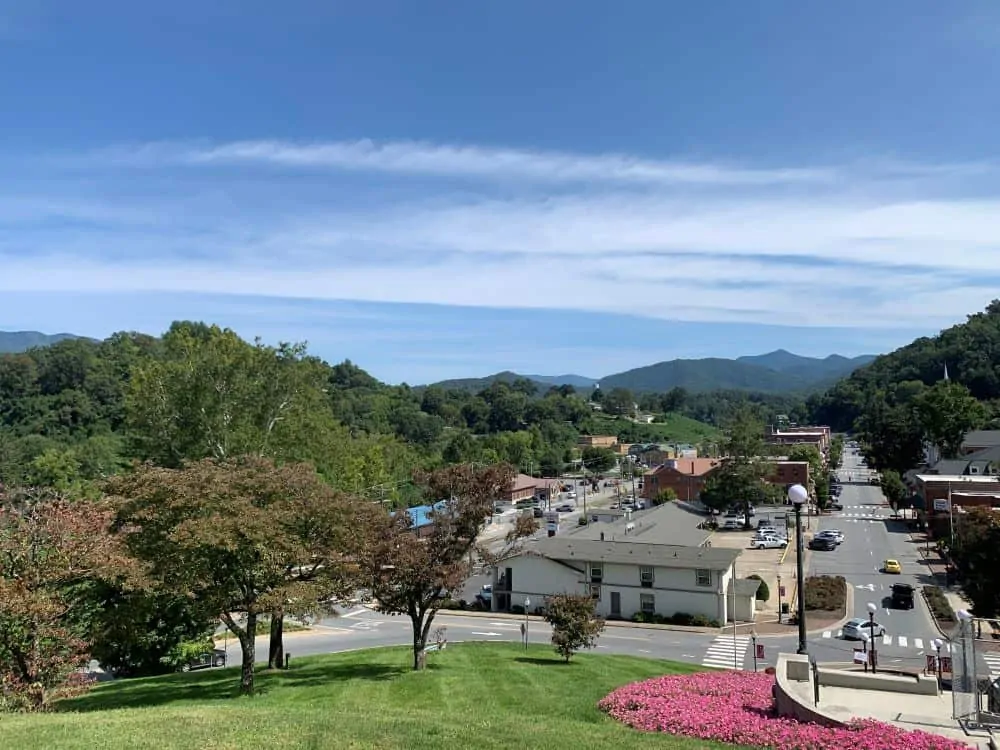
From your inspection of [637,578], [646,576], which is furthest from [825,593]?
[637,578]

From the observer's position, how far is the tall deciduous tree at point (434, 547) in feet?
76.1

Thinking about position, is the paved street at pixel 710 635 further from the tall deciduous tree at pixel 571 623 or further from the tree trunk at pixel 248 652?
the tree trunk at pixel 248 652

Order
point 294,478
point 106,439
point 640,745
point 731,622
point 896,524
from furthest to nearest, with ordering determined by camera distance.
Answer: point 106,439 → point 896,524 → point 731,622 → point 294,478 → point 640,745

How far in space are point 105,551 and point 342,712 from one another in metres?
7.21

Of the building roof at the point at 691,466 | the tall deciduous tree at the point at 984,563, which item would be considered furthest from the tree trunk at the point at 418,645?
the building roof at the point at 691,466

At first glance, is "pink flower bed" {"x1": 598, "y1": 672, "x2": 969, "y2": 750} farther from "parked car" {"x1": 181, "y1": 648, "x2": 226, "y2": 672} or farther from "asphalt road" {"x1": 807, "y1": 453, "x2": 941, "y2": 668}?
"parked car" {"x1": 181, "y1": 648, "x2": 226, "y2": 672}

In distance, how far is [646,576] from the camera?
4388cm

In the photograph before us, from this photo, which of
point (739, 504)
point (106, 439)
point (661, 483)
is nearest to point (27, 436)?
point (106, 439)

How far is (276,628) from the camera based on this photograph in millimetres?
26688

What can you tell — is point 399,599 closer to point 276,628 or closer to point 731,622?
point 276,628

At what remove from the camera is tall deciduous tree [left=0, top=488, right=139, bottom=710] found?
1603cm

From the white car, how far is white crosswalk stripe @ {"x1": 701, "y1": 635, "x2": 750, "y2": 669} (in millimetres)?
26631

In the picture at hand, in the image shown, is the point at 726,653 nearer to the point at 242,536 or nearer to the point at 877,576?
the point at 877,576

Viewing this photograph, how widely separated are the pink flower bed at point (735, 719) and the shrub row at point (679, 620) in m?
23.0
